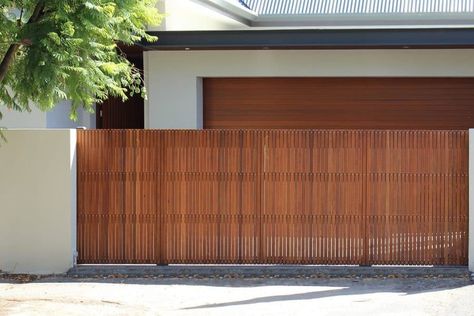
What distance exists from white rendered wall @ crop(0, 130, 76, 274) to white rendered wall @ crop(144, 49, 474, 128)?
4671 millimetres

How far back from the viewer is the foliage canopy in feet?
28.0

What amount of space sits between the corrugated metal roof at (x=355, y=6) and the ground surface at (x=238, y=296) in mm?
9871

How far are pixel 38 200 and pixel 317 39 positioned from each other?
5675mm

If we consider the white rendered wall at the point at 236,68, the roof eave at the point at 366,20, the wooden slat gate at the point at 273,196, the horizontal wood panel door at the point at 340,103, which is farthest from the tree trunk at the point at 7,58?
the roof eave at the point at 366,20

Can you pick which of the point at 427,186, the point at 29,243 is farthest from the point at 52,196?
the point at 427,186

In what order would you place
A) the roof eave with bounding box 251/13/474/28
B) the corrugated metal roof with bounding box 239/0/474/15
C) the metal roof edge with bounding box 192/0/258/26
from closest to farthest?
the metal roof edge with bounding box 192/0/258/26, the roof eave with bounding box 251/13/474/28, the corrugated metal roof with bounding box 239/0/474/15

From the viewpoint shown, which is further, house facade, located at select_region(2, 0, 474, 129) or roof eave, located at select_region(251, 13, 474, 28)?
roof eave, located at select_region(251, 13, 474, 28)

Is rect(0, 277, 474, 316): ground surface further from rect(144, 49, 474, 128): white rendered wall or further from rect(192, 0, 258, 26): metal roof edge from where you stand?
rect(192, 0, 258, 26): metal roof edge

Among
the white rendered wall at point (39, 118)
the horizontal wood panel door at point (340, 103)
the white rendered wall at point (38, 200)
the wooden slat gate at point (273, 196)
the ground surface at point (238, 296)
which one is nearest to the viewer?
the ground surface at point (238, 296)

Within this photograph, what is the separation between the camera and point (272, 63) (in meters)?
15.6

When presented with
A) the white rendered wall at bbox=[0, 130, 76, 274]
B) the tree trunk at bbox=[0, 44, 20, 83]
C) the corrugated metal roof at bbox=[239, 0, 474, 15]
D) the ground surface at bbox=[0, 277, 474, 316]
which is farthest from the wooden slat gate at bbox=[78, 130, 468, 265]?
the corrugated metal roof at bbox=[239, 0, 474, 15]

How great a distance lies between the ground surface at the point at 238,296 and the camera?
355 inches

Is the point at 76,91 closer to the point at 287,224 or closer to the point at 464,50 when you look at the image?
the point at 287,224

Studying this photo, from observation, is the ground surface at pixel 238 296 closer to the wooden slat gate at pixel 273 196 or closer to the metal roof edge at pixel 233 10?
the wooden slat gate at pixel 273 196
